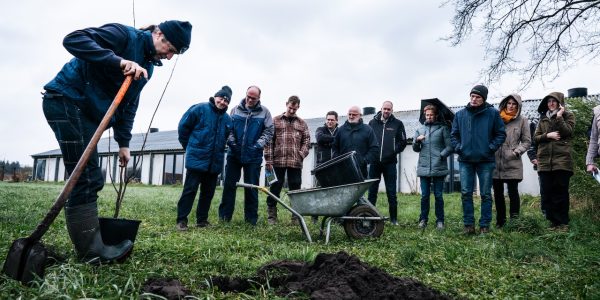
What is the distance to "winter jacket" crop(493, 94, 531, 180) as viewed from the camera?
618cm

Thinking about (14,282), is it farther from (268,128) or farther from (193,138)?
(268,128)

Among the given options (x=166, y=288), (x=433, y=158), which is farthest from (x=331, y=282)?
(x=433, y=158)

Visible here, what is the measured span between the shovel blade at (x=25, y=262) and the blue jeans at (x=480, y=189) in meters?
4.86

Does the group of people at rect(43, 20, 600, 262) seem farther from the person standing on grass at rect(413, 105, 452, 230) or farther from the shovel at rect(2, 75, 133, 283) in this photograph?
the shovel at rect(2, 75, 133, 283)

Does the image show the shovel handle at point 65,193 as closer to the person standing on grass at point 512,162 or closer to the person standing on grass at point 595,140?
the person standing on grass at point 595,140

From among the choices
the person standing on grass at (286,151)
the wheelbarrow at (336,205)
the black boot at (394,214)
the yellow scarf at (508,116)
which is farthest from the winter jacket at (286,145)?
the yellow scarf at (508,116)

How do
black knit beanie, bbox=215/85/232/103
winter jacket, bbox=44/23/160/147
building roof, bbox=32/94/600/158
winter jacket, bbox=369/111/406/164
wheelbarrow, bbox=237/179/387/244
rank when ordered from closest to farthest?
winter jacket, bbox=44/23/160/147, wheelbarrow, bbox=237/179/387/244, black knit beanie, bbox=215/85/232/103, winter jacket, bbox=369/111/406/164, building roof, bbox=32/94/600/158

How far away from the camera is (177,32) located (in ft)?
10.0

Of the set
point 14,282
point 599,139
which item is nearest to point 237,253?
point 14,282

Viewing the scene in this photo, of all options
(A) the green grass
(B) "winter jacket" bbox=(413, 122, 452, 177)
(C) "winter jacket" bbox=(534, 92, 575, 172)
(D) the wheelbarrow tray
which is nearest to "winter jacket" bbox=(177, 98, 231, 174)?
(A) the green grass

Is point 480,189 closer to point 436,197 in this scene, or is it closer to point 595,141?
point 436,197

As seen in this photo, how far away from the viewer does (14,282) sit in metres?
2.18

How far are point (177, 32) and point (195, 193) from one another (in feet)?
10.2

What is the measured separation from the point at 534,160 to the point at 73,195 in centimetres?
618
